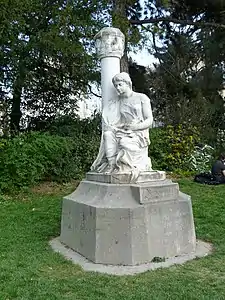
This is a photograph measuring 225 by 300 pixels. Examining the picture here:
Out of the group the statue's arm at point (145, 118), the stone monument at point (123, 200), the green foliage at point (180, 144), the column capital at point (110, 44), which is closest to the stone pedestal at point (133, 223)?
the stone monument at point (123, 200)

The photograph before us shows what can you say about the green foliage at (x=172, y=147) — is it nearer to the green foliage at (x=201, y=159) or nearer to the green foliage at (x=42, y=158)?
the green foliage at (x=201, y=159)

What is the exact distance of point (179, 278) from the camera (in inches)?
158

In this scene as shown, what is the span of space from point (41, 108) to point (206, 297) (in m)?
12.4

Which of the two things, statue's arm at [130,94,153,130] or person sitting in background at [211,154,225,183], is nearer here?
statue's arm at [130,94,153,130]

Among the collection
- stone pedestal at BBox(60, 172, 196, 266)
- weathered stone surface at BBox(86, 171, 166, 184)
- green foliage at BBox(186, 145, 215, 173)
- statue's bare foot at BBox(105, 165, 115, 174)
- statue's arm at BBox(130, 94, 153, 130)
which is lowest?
stone pedestal at BBox(60, 172, 196, 266)

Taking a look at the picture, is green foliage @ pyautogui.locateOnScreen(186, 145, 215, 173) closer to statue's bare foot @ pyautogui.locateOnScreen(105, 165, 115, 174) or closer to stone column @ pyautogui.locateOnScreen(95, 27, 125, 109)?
stone column @ pyautogui.locateOnScreen(95, 27, 125, 109)

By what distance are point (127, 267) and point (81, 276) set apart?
0.56 m

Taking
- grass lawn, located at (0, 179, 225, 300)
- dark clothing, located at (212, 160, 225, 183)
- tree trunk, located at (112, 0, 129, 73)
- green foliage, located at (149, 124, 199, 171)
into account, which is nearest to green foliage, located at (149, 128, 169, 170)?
green foliage, located at (149, 124, 199, 171)

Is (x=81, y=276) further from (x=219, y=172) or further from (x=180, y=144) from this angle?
(x=180, y=144)

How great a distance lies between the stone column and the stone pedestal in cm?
138

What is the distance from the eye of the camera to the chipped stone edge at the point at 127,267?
4.34 m

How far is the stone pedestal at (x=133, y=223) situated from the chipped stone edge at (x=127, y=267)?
67 millimetres

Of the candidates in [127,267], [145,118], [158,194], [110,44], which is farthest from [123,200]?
[110,44]

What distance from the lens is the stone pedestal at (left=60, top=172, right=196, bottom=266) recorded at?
14.9 feet
